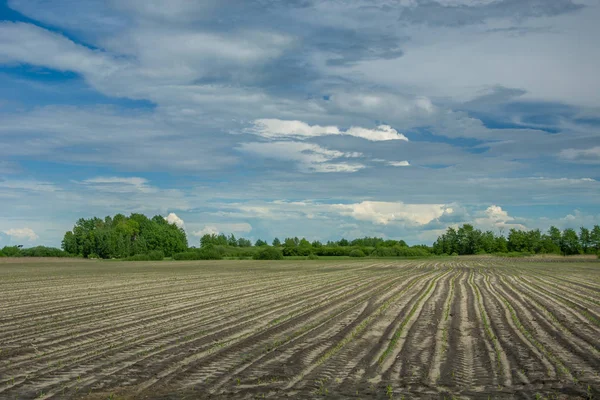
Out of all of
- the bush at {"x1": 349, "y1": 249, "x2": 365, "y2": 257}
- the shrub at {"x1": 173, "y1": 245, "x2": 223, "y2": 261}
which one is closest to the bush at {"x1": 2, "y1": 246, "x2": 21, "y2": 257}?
the shrub at {"x1": 173, "y1": 245, "x2": 223, "y2": 261}

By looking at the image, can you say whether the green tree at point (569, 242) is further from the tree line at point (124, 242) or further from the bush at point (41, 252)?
the bush at point (41, 252)

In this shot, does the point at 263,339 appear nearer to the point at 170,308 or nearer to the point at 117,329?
the point at 117,329

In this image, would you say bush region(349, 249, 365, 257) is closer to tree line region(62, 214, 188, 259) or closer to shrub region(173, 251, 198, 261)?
shrub region(173, 251, 198, 261)

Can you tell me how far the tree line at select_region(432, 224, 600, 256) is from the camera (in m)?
139

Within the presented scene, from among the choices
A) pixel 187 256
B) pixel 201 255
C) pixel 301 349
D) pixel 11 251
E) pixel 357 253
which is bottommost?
pixel 301 349

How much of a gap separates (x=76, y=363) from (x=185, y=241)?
14754cm

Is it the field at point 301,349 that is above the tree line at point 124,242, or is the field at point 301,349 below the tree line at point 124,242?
below

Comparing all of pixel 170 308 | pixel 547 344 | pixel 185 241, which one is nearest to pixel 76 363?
pixel 170 308

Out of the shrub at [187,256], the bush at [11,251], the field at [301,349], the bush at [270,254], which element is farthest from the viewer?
the bush at [11,251]

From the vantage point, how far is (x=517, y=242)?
160750mm

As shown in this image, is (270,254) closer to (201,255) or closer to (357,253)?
(201,255)

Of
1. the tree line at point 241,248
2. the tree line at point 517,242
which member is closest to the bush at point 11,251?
the tree line at point 241,248

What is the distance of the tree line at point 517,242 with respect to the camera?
139450 millimetres

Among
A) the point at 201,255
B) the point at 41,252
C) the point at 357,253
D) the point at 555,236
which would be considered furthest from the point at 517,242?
the point at 41,252
